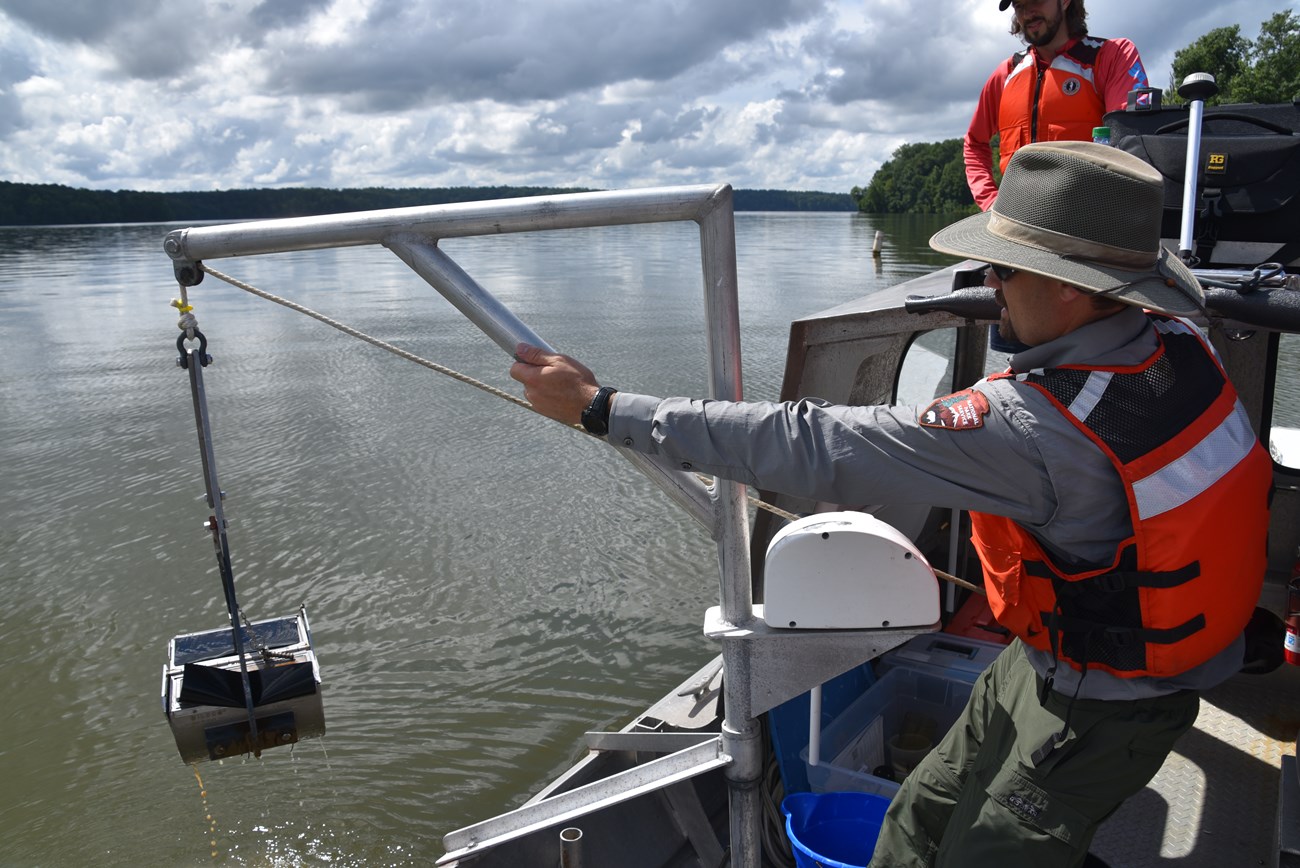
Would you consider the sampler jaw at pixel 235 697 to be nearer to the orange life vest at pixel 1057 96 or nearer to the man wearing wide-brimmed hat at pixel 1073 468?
the man wearing wide-brimmed hat at pixel 1073 468

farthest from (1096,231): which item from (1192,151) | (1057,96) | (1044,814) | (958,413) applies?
(1057,96)

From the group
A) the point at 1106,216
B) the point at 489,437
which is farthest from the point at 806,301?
the point at 1106,216

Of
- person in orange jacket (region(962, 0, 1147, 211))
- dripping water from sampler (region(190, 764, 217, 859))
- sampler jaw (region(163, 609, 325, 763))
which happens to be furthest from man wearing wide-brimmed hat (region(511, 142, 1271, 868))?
dripping water from sampler (region(190, 764, 217, 859))

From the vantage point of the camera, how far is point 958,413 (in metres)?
1.82

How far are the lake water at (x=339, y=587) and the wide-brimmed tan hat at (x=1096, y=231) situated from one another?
513cm

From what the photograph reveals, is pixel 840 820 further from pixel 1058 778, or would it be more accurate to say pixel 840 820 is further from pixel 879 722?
pixel 1058 778

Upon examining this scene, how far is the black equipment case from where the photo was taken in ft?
9.75

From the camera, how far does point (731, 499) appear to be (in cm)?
246

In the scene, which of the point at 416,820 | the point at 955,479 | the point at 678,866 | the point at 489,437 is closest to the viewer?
the point at 955,479

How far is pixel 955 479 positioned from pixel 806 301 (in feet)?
78.1

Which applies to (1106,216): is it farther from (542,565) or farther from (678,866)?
(542,565)

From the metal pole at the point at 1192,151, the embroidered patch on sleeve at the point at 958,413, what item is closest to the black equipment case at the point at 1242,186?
the metal pole at the point at 1192,151

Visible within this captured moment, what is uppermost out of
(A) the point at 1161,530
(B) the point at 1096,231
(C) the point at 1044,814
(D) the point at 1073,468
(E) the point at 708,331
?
(B) the point at 1096,231

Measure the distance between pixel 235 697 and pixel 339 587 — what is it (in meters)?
5.81
